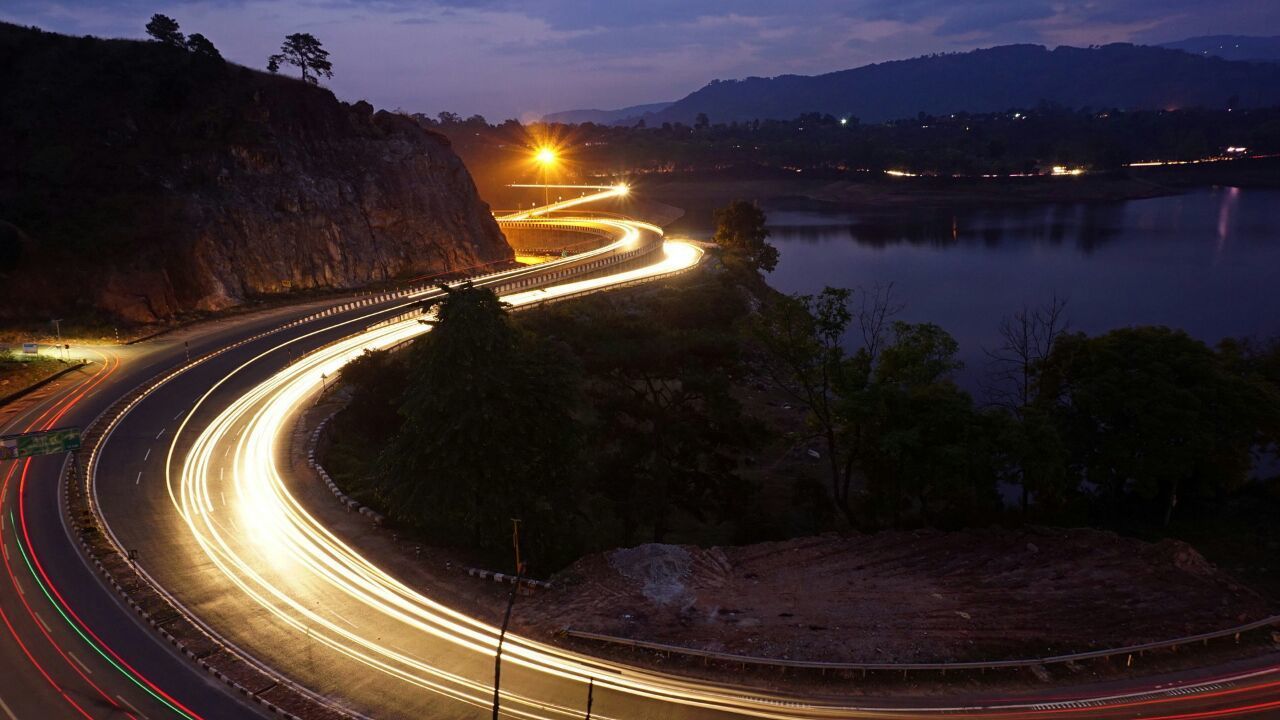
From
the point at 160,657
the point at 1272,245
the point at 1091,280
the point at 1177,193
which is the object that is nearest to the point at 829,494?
the point at 160,657

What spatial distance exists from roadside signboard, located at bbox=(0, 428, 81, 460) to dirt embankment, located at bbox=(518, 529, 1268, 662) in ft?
77.4

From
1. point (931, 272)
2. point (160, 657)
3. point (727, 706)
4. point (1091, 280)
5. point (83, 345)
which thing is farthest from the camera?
point (931, 272)

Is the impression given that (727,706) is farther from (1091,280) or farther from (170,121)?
(1091,280)

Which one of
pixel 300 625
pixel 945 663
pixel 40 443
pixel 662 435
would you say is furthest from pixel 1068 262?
pixel 40 443

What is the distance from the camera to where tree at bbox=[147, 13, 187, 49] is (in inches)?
3078

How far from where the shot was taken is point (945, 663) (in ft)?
69.1

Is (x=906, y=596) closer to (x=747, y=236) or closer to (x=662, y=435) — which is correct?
(x=662, y=435)

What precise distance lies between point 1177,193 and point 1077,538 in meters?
179

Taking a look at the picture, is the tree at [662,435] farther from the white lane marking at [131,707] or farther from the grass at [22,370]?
the grass at [22,370]

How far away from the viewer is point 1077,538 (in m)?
29.0

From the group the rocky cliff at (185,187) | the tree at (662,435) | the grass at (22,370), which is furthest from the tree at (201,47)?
the tree at (662,435)

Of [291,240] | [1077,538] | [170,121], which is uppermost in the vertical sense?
[170,121]

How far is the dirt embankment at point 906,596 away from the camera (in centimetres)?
2252

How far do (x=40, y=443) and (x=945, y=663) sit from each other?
3672cm
